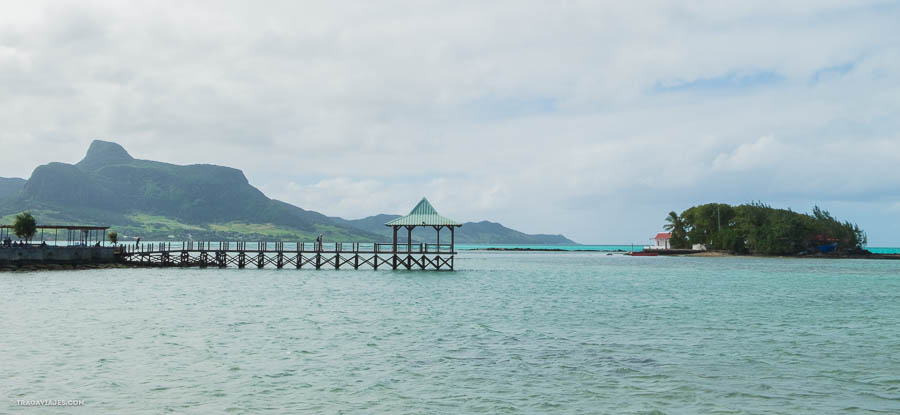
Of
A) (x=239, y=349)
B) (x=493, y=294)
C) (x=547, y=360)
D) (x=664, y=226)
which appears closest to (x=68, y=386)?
(x=239, y=349)

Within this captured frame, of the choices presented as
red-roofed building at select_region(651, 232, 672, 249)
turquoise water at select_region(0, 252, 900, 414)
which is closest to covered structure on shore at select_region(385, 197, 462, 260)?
turquoise water at select_region(0, 252, 900, 414)

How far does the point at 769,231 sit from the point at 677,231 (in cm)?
2506

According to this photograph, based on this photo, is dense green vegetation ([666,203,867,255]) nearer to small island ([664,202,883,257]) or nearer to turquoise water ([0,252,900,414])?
small island ([664,202,883,257])

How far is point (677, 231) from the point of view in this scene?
14562 cm

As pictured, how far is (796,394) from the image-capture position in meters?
14.5

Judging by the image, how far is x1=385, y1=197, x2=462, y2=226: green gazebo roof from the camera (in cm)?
5936

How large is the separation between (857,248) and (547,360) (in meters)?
139

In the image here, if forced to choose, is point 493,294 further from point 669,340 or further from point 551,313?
point 669,340

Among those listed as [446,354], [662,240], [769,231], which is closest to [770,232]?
[769,231]

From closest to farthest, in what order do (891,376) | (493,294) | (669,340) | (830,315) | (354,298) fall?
(891,376), (669,340), (830,315), (354,298), (493,294)

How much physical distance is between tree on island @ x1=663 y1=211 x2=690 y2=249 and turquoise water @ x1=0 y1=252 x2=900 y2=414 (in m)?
111

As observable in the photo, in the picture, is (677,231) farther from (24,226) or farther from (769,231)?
(24,226)

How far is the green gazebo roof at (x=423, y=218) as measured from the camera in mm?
59359

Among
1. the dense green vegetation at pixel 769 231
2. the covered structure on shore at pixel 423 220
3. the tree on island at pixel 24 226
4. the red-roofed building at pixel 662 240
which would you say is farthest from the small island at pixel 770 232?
the tree on island at pixel 24 226
